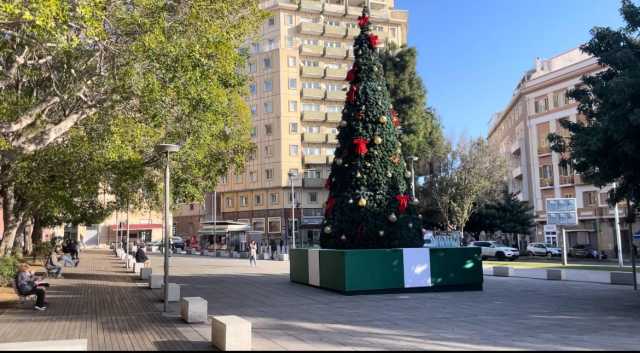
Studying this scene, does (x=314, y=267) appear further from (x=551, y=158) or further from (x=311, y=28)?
(x=311, y=28)

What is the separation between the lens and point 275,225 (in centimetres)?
6444

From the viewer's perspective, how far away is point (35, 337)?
10664mm

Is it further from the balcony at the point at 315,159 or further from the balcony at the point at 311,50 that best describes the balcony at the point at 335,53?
the balcony at the point at 315,159

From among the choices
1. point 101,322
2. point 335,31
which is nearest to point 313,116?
point 335,31

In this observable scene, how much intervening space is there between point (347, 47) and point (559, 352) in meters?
64.3

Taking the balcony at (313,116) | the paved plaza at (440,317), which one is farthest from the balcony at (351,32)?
the paved plaza at (440,317)

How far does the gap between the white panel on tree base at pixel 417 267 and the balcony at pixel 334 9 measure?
188 feet

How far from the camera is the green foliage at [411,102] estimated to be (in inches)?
1763

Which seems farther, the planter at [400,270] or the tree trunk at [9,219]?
the tree trunk at [9,219]

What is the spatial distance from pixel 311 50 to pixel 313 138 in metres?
10.6

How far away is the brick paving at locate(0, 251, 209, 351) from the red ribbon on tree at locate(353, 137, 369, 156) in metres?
8.06

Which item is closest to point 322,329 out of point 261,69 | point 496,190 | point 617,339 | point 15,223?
point 617,339

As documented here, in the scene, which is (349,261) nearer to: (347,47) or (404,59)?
(404,59)

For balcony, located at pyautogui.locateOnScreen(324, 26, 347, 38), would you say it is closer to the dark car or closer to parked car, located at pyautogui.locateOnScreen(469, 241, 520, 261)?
parked car, located at pyautogui.locateOnScreen(469, 241, 520, 261)
